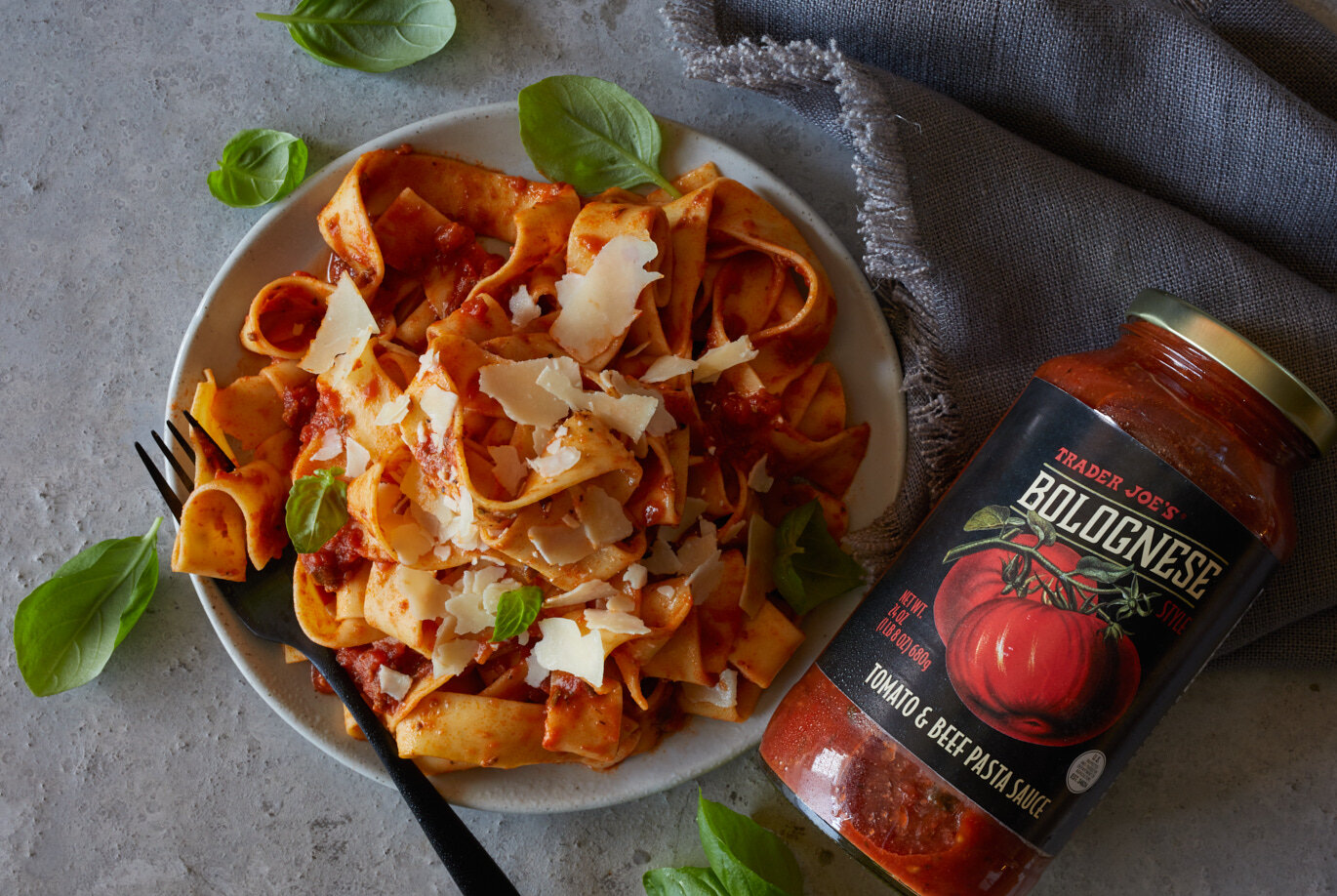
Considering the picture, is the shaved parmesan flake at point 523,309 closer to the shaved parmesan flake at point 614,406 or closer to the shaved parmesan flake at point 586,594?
the shaved parmesan flake at point 614,406

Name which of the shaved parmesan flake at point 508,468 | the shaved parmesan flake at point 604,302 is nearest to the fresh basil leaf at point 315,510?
the shaved parmesan flake at point 508,468

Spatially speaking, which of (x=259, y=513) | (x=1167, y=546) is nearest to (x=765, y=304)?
(x=1167, y=546)

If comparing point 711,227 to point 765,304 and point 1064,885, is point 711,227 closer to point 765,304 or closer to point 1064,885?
point 765,304

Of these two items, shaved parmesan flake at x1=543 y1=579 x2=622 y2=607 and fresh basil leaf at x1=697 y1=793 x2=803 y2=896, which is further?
fresh basil leaf at x1=697 y1=793 x2=803 y2=896

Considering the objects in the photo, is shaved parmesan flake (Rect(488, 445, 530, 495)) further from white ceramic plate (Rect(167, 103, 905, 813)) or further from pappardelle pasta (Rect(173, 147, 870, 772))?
white ceramic plate (Rect(167, 103, 905, 813))

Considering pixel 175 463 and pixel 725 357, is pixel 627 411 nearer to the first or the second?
pixel 725 357

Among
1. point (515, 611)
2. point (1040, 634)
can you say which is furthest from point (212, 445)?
point (1040, 634)

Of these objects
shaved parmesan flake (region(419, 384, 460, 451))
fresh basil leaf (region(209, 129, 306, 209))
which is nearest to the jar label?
shaved parmesan flake (region(419, 384, 460, 451))
